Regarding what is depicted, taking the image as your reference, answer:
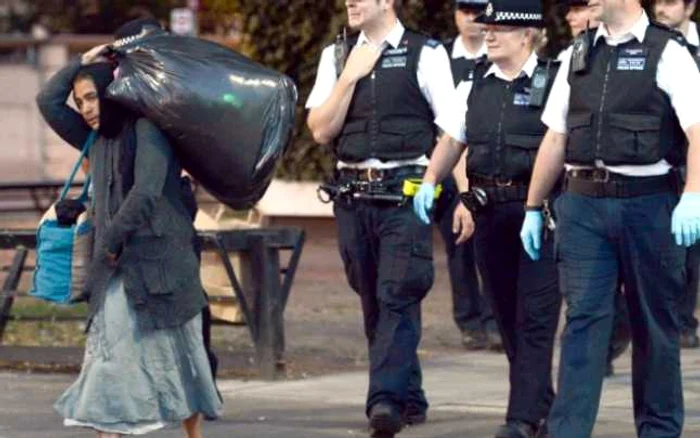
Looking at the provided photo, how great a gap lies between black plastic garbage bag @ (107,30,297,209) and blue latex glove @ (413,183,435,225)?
65 cm

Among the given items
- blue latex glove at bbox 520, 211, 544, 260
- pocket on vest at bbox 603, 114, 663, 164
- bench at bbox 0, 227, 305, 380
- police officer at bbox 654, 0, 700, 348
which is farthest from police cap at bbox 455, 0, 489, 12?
pocket on vest at bbox 603, 114, 663, 164

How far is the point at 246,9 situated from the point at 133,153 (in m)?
9.92

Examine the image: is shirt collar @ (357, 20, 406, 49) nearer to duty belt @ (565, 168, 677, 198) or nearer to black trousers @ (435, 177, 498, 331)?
duty belt @ (565, 168, 677, 198)

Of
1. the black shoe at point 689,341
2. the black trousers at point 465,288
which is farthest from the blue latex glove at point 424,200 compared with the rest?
the black shoe at point 689,341

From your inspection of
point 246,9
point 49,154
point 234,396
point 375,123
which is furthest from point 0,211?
point 375,123

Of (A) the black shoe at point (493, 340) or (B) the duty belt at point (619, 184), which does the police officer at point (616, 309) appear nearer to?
(A) the black shoe at point (493, 340)

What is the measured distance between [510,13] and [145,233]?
5.94 feet

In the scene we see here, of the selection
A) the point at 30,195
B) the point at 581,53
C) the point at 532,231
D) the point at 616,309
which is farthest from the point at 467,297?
the point at 30,195

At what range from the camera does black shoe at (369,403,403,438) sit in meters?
8.19

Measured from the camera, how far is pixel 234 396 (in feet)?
31.5

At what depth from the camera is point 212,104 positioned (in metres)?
7.41

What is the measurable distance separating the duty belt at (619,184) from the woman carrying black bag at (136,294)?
5.01 ft

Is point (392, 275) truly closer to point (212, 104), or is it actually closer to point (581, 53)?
point (212, 104)

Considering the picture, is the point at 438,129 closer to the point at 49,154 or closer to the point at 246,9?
the point at 246,9
